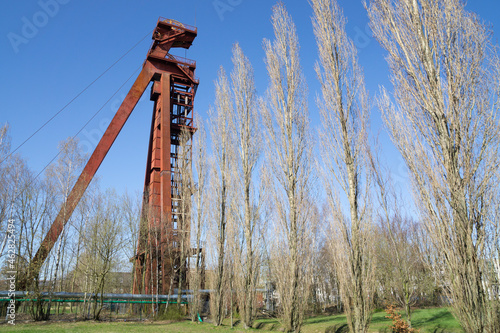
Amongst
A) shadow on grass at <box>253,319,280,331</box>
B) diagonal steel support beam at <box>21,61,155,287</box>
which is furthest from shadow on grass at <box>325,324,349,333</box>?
diagonal steel support beam at <box>21,61,155,287</box>

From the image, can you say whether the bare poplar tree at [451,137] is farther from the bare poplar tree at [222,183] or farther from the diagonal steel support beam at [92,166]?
the diagonal steel support beam at [92,166]

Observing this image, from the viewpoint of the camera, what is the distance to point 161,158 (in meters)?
20.8

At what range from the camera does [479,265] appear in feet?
15.7

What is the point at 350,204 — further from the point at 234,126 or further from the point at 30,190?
the point at 30,190

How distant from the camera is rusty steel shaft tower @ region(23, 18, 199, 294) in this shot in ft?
63.7

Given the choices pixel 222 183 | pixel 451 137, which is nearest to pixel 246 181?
pixel 222 183

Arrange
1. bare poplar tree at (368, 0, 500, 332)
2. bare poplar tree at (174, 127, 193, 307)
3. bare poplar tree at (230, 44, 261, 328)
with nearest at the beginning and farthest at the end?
bare poplar tree at (368, 0, 500, 332), bare poplar tree at (230, 44, 261, 328), bare poplar tree at (174, 127, 193, 307)

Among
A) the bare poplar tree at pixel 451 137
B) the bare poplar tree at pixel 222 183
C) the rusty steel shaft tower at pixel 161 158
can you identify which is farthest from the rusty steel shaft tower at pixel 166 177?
the bare poplar tree at pixel 451 137

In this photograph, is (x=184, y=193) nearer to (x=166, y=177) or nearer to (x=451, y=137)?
(x=166, y=177)

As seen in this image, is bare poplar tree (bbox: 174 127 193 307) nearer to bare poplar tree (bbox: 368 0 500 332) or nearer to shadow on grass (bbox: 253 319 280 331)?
shadow on grass (bbox: 253 319 280 331)

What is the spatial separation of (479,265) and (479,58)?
365cm

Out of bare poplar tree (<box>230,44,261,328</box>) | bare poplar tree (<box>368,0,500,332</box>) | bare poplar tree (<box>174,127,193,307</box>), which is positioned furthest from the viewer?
bare poplar tree (<box>174,127,193,307</box>)

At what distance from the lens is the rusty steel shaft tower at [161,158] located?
19.4m

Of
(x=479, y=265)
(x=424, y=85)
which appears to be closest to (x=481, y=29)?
(x=424, y=85)
